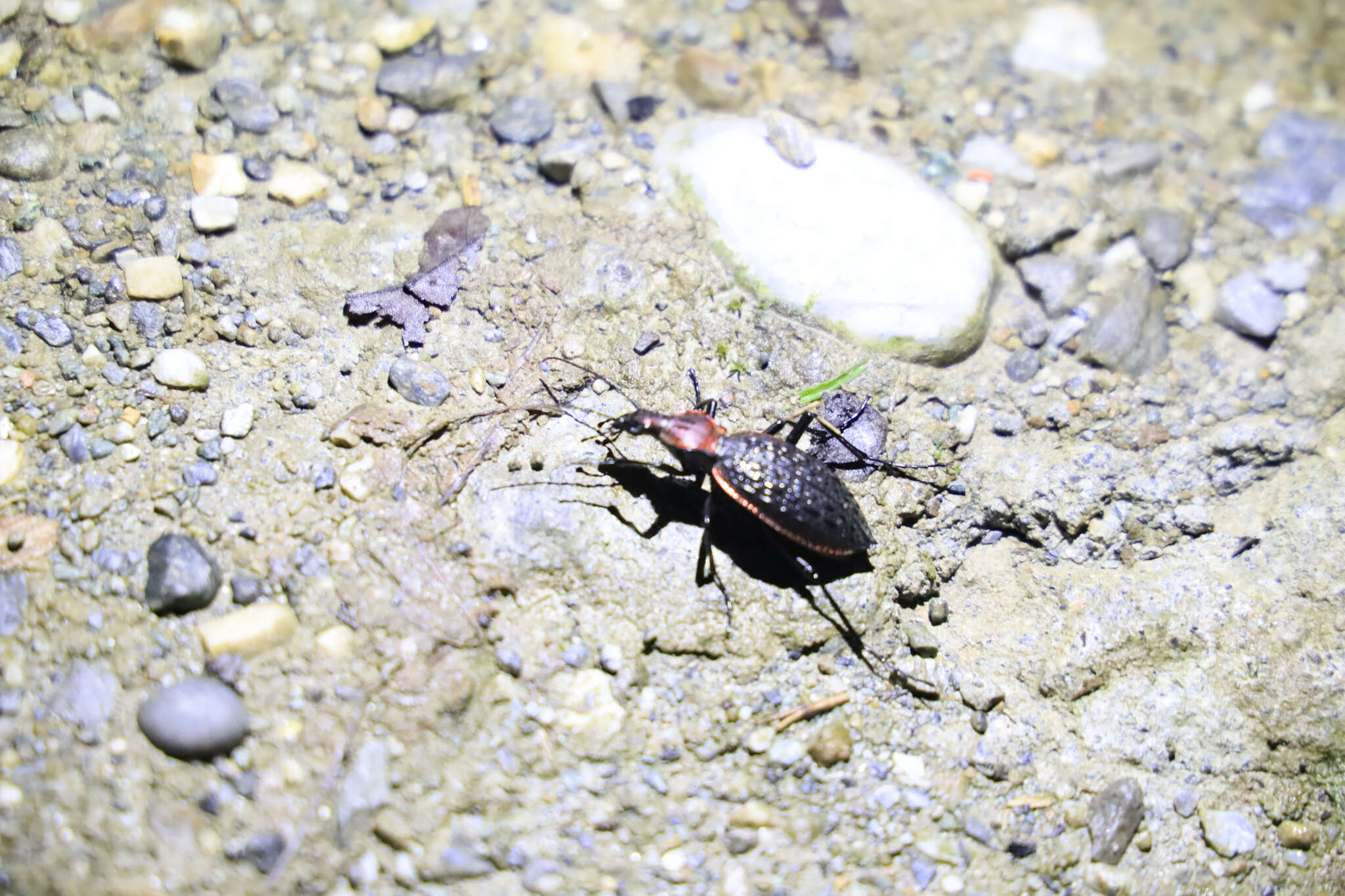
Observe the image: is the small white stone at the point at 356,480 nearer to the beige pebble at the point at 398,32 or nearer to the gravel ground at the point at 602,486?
the gravel ground at the point at 602,486

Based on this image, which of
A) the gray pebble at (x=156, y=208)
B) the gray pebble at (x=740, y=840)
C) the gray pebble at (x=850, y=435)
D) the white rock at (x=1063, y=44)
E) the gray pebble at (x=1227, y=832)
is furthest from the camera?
the white rock at (x=1063, y=44)

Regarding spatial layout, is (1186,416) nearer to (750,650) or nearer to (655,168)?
(750,650)

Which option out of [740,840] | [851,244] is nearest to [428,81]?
[851,244]

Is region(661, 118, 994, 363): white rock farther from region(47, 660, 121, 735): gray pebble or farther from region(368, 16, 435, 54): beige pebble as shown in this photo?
region(47, 660, 121, 735): gray pebble

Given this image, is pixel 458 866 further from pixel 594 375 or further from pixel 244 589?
pixel 594 375

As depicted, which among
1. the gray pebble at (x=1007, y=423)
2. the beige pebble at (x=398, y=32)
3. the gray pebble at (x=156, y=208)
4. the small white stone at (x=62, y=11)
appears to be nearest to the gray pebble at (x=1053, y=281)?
Answer: the gray pebble at (x=1007, y=423)

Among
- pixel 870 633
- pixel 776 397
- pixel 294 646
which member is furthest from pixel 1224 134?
pixel 294 646

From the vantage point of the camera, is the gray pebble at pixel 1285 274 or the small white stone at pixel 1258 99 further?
the small white stone at pixel 1258 99
